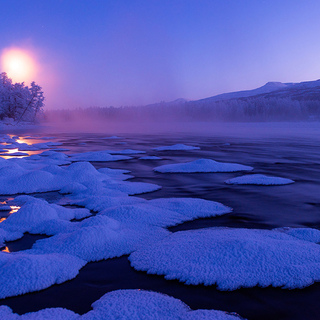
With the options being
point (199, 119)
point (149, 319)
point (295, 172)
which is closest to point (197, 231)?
point (149, 319)

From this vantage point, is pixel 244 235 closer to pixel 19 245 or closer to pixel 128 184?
pixel 19 245

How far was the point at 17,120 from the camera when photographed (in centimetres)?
6250

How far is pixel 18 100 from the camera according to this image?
199 ft

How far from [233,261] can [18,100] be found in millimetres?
66835

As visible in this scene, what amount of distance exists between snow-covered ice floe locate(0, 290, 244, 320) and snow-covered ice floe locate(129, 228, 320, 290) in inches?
17.1

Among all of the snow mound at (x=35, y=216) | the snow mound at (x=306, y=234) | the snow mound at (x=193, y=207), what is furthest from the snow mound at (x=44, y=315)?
the snow mound at (x=306, y=234)

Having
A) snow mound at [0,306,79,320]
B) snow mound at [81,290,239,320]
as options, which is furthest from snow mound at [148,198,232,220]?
snow mound at [0,306,79,320]

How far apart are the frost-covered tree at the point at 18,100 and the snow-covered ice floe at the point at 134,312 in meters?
63.2

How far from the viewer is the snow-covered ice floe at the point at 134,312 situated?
244 centimetres

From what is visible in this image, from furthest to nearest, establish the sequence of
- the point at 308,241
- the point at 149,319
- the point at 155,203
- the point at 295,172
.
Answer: the point at 295,172 < the point at 155,203 < the point at 308,241 < the point at 149,319

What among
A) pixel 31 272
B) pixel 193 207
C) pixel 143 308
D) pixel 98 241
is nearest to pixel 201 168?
pixel 193 207

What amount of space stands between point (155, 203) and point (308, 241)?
289 centimetres

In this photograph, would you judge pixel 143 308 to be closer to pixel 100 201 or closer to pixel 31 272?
pixel 31 272

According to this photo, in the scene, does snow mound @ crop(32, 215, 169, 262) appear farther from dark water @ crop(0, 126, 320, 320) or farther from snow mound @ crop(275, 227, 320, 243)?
snow mound @ crop(275, 227, 320, 243)
